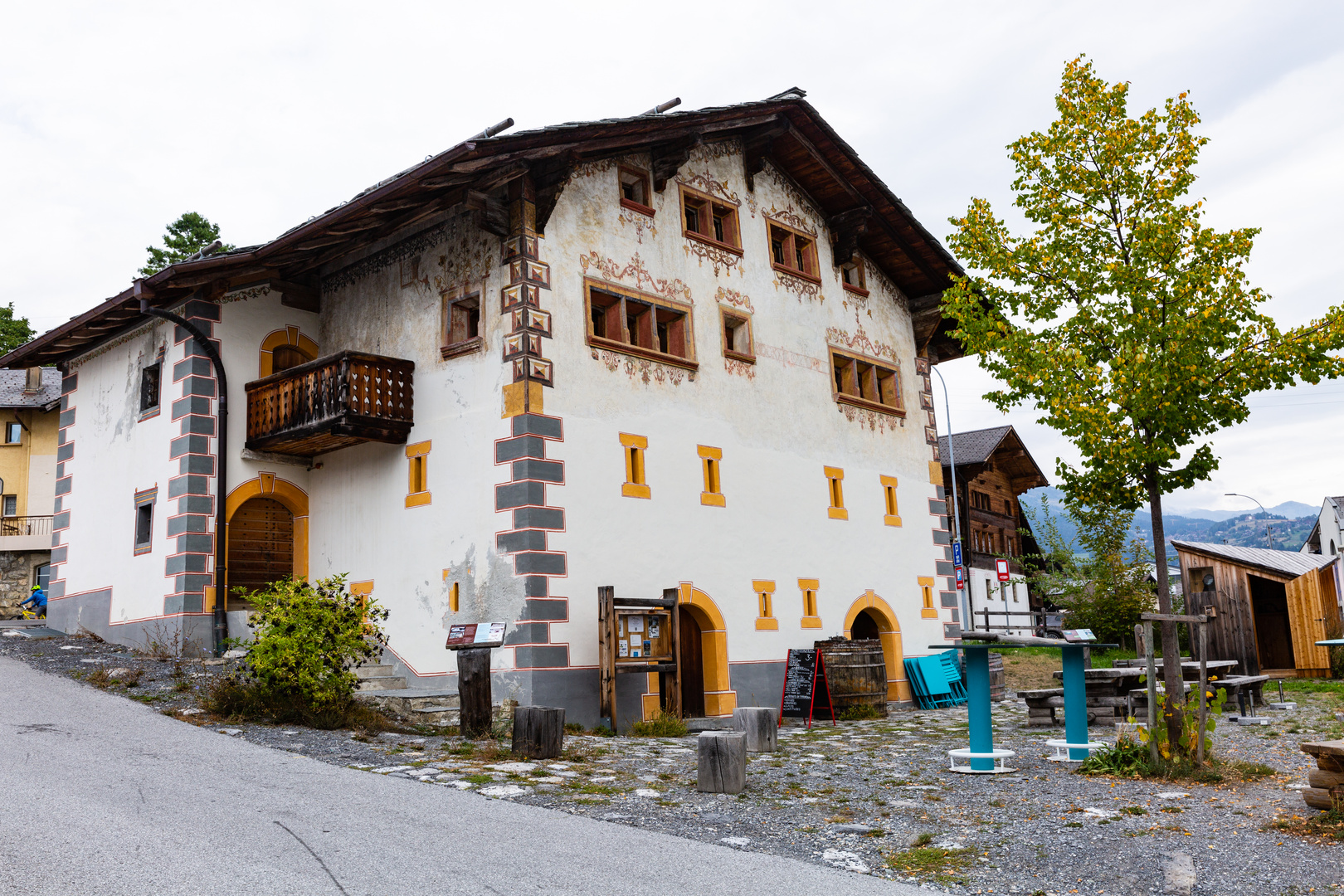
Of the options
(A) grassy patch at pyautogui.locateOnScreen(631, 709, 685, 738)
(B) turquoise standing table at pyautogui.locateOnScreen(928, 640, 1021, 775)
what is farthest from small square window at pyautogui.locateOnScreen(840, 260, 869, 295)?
(B) turquoise standing table at pyautogui.locateOnScreen(928, 640, 1021, 775)

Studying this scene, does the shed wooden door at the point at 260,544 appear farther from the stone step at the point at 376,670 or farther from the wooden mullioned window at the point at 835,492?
the wooden mullioned window at the point at 835,492

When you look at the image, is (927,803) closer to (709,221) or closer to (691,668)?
(691,668)

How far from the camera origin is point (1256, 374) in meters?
11.0

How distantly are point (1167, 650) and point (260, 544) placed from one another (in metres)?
14.0

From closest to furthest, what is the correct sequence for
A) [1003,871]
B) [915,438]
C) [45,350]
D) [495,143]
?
1. [1003,871]
2. [495,143]
3. [45,350]
4. [915,438]

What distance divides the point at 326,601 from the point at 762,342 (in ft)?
29.8

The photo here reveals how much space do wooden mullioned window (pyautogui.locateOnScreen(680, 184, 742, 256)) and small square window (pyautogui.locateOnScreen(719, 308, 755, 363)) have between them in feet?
3.93

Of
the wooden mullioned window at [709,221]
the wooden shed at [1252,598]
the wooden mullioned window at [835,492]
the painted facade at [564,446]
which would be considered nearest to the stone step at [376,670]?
the painted facade at [564,446]

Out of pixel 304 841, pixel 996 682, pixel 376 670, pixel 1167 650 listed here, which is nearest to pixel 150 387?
pixel 376 670

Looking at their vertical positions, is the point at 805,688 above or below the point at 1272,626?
below

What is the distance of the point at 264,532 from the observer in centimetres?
1870

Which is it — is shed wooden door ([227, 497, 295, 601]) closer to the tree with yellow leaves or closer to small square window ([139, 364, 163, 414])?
small square window ([139, 364, 163, 414])

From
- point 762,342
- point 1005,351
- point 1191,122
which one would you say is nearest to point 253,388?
point 762,342

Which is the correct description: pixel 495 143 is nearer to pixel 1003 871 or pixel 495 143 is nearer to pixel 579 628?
pixel 579 628
